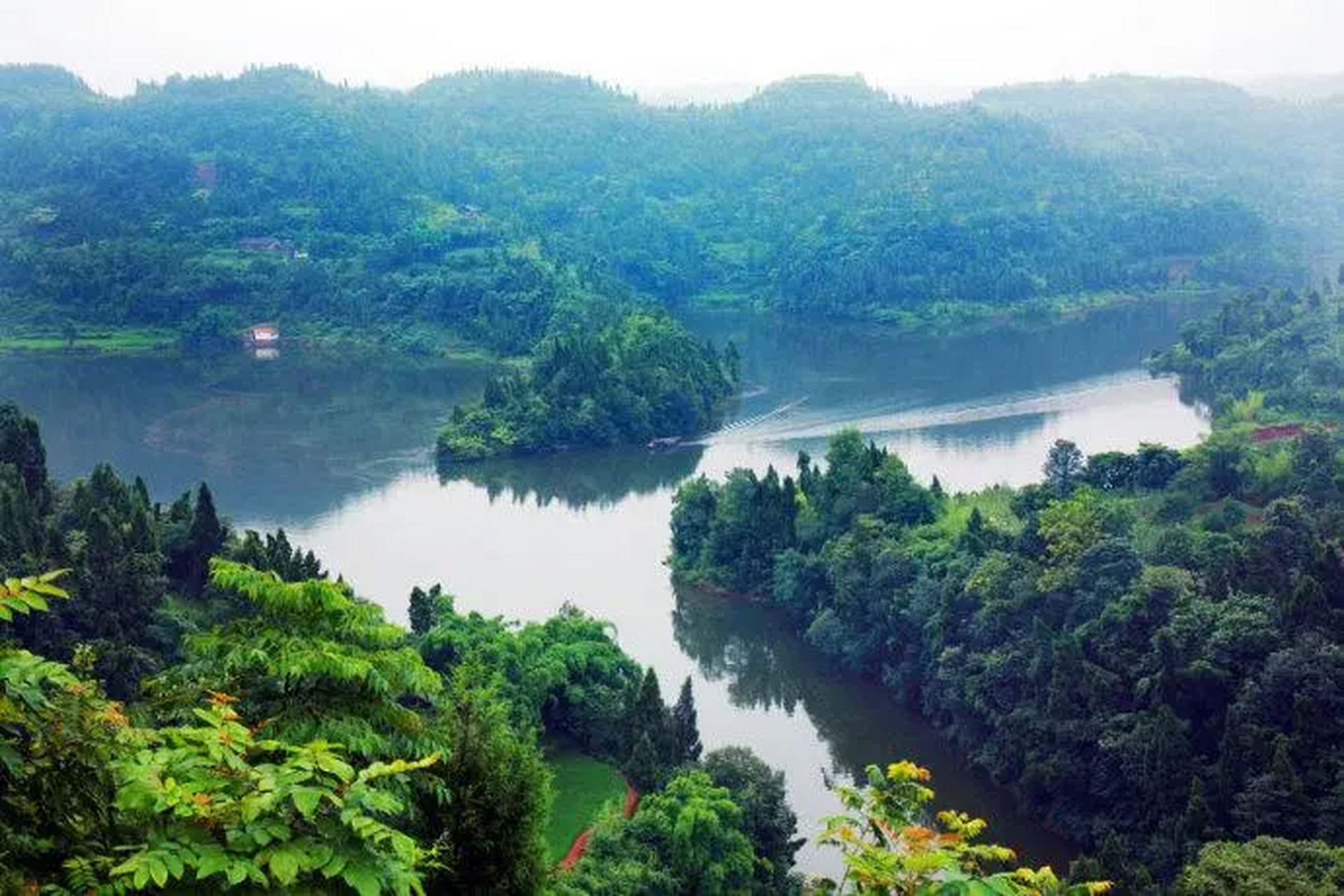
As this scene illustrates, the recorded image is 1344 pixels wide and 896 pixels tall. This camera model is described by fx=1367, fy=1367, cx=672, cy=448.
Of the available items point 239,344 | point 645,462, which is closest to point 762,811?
point 645,462

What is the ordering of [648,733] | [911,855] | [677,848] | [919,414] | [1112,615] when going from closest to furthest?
[911,855]
[677,848]
[648,733]
[1112,615]
[919,414]

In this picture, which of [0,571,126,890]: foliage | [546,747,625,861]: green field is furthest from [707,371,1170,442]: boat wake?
[0,571,126,890]: foliage

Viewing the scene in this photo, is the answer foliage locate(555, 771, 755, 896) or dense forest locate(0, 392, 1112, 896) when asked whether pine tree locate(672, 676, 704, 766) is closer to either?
foliage locate(555, 771, 755, 896)

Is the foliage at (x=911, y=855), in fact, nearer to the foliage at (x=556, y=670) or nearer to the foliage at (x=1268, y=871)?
the foliage at (x=1268, y=871)

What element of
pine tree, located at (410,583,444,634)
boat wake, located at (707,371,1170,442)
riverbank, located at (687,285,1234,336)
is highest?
riverbank, located at (687,285,1234,336)

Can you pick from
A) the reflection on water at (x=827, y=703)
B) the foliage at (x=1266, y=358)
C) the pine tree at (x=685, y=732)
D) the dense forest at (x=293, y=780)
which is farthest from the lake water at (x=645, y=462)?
the dense forest at (x=293, y=780)

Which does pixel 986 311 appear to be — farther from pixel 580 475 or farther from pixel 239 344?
pixel 239 344
